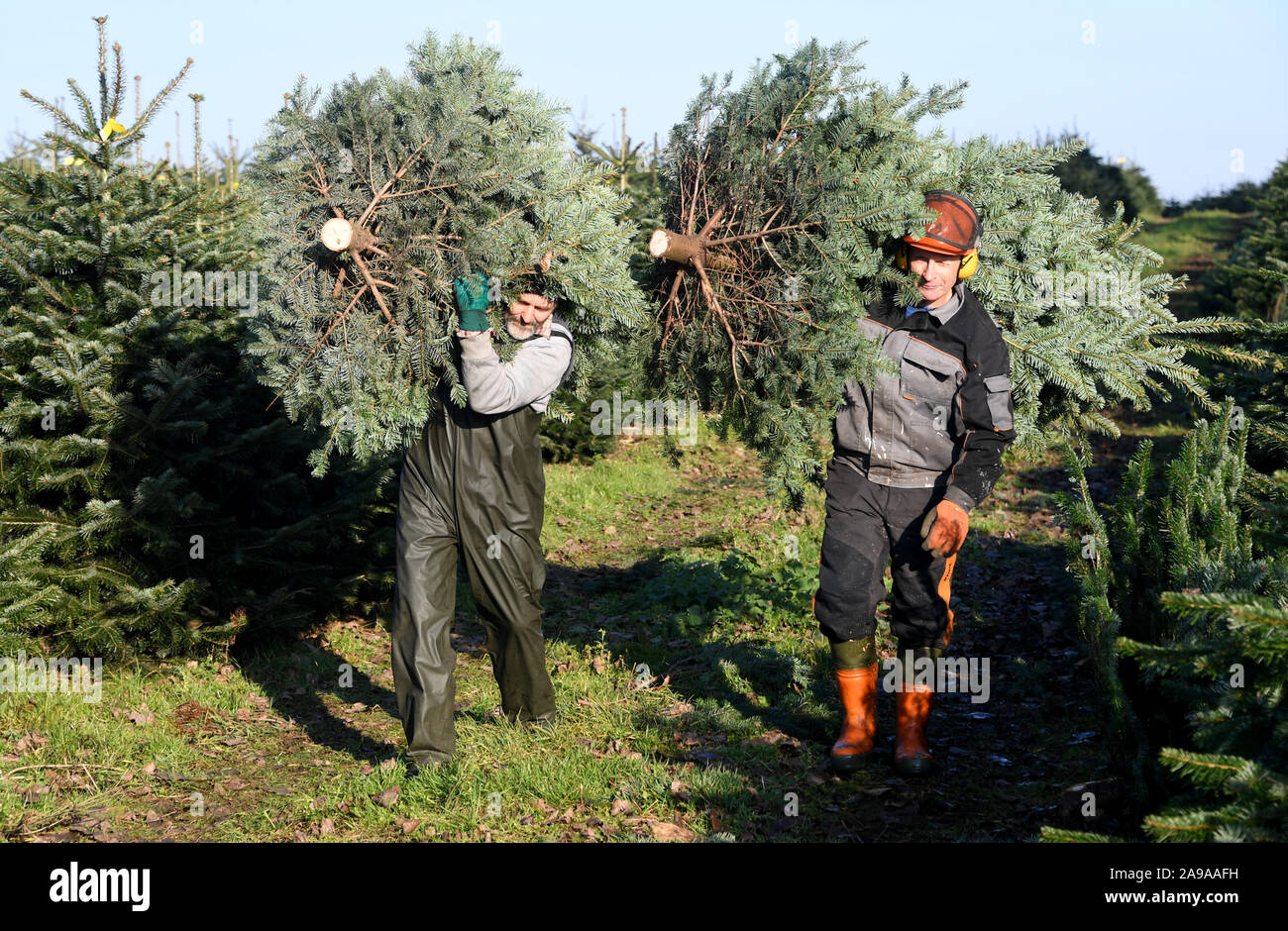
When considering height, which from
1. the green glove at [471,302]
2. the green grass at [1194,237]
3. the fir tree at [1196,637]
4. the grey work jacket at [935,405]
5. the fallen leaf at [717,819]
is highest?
the green grass at [1194,237]

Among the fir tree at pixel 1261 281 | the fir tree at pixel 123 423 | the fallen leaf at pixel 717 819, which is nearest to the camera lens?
the fallen leaf at pixel 717 819

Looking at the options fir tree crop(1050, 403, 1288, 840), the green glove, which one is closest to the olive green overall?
the green glove

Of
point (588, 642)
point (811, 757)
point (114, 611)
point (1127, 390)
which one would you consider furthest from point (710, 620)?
point (114, 611)

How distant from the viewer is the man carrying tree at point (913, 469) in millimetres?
4617

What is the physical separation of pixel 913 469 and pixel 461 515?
2.03 meters

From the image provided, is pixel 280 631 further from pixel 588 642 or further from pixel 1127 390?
pixel 1127 390

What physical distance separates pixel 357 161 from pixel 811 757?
3.28m

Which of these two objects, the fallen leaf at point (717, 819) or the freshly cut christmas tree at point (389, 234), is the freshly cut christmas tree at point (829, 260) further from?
the fallen leaf at point (717, 819)

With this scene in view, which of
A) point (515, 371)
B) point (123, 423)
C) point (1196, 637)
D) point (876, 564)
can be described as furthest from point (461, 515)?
point (1196, 637)

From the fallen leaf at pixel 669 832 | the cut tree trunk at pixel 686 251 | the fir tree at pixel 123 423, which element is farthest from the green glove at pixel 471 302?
the fallen leaf at pixel 669 832

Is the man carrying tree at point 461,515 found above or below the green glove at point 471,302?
below

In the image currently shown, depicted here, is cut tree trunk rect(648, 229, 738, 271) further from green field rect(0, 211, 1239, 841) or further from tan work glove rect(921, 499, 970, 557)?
green field rect(0, 211, 1239, 841)

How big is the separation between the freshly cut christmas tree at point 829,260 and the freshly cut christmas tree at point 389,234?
2.10ft

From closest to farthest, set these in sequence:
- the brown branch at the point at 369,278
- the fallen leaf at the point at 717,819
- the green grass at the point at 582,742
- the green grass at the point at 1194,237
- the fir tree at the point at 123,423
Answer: the brown branch at the point at 369,278 < the fallen leaf at the point at 717,819 < the green grass at the point at 582,742 < the fir tree at the point at 123,423 < the green grass at the point at 1194,237
